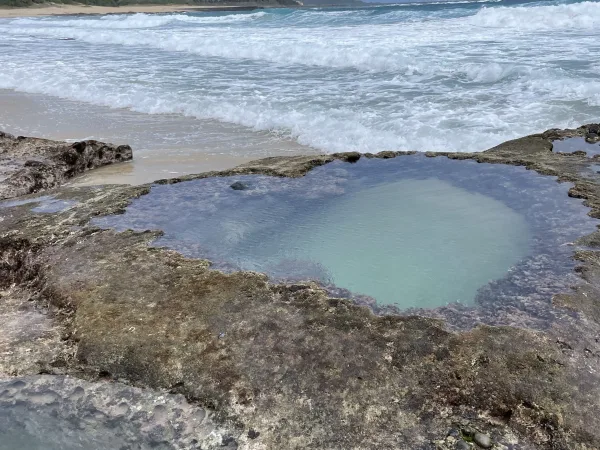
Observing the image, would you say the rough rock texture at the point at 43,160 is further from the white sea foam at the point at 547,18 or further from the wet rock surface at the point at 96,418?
the white sea foam at the point at 547,18

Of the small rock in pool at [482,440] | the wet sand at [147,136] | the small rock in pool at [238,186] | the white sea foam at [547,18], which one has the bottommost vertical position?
the wet sand at [147,136]

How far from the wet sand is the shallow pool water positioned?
5.63 ft

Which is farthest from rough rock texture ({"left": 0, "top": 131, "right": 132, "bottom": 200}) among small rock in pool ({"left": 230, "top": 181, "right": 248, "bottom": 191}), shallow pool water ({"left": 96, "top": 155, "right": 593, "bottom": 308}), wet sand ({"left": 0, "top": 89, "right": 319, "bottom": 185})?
small rock in pool ({"left": 230, "top": 181, "right": 248, "bottom": 191})

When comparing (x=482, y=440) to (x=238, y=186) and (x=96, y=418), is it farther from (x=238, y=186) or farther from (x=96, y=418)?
(x=238, y=186)

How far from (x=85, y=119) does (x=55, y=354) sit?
7.16 m

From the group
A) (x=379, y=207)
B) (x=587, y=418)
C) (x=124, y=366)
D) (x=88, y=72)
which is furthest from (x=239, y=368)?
(x=88, y=72)

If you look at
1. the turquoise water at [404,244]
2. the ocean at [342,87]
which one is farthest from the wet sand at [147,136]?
the turquoise water at [404,244]

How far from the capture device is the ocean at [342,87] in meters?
7.33

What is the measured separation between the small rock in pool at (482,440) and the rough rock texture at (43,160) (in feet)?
14.6

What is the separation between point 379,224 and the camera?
3650 mm

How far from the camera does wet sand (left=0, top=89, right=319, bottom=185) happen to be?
5871 millimetres

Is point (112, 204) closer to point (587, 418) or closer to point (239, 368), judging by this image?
point (239, 368)

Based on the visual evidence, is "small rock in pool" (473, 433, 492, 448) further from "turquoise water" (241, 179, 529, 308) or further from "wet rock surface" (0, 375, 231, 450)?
"wet rock surface" (0, 375, 231, 450)

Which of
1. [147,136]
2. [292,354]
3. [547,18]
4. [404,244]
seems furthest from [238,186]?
[547,18]
